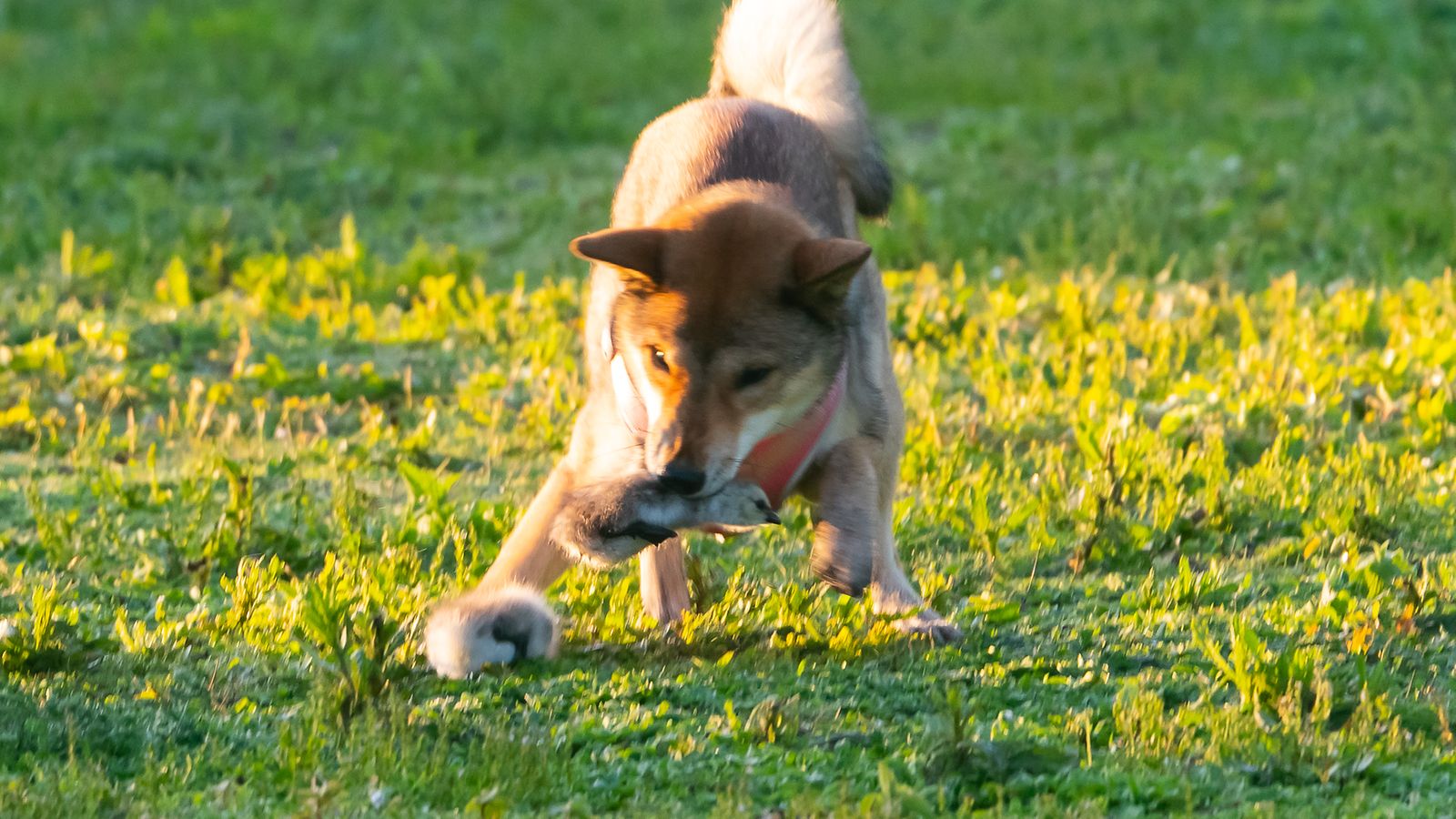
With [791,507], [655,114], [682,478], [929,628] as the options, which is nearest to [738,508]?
[682,478]

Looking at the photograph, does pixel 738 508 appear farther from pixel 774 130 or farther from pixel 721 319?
pixel 774 130

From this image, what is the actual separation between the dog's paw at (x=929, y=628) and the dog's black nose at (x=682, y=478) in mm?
814

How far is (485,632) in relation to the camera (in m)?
4.74

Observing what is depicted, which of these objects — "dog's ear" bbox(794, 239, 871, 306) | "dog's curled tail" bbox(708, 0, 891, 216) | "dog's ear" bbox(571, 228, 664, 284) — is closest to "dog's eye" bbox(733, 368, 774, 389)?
"dog's ear" bbox(794, 239, 871, 306)

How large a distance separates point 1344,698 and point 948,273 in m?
5.68

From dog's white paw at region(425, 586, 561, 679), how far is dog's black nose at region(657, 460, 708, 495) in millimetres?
572

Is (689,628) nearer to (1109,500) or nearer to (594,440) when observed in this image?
(594,440)

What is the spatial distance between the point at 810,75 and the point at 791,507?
146 centimetres

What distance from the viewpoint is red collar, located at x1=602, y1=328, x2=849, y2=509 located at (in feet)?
16.3

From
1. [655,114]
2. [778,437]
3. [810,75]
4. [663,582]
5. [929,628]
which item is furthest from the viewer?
[655,114]

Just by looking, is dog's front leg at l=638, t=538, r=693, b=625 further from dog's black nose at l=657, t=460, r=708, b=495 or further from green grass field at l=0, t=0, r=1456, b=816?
dog's black nose at l=657, t=460, r=708, b=495

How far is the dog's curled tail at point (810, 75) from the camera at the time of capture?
623cm

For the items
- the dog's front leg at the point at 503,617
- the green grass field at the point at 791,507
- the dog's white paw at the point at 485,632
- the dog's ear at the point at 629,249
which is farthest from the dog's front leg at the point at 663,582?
the dog's ear at the point at 629,249

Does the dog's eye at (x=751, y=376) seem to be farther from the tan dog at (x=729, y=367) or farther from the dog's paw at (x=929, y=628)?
the dog's paw at (x=929, y=628)
